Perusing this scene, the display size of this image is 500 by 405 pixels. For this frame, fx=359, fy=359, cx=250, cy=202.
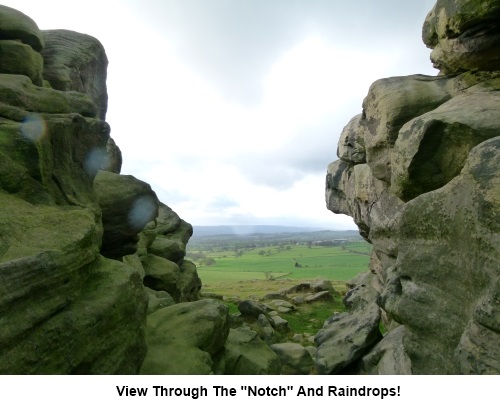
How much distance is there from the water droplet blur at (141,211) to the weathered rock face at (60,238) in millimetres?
64

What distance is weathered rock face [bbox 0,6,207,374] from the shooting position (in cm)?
995

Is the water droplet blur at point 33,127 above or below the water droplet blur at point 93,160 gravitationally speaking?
above

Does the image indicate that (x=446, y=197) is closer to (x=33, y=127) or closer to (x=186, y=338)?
(x=186, y=338)

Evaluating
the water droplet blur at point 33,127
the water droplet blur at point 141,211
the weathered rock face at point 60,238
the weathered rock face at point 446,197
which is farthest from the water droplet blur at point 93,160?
the weathered rock face at point 446,197

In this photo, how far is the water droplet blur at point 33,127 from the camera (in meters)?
14.2

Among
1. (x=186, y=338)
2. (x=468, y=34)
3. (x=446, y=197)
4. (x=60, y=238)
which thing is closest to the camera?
(x=60, y=238)

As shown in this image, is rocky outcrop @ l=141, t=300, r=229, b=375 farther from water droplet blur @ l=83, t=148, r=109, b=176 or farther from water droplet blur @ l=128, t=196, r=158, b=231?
water droplet blur @ l=83, t=148, r=109, b=176

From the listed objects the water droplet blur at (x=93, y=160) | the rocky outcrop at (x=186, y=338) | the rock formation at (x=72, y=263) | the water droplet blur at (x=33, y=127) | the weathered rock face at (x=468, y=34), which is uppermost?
the weathered rock face at (x=468, y=34)

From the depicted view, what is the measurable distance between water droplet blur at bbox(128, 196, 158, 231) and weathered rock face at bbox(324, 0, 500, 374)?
46.7 ft

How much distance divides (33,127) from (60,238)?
5.70 metres

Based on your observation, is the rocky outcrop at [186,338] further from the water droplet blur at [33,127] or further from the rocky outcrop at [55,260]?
the water droplet blur at [33,127]

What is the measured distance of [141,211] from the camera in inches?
861

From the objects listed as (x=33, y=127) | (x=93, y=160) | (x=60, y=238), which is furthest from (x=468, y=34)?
(x=33, y=127)

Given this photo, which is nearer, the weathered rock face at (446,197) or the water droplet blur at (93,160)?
the weathered rock face at (446,197)
